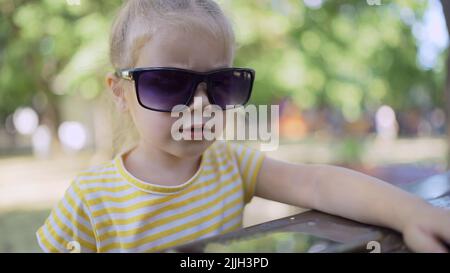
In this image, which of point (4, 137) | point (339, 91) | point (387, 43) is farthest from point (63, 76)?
point (4, 137)

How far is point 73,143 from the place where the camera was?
1218 cm

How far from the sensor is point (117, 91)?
4.42 feet

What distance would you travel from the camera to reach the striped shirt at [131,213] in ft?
3.80

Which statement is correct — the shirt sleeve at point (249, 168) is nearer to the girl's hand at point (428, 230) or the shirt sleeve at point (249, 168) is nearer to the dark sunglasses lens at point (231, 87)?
the dark sunglasses lens at point (231, 87)

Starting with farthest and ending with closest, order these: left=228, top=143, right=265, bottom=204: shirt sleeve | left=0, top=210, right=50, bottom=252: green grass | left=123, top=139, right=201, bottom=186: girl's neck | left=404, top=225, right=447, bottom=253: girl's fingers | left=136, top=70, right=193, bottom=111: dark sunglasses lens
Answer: left=0, top=210, right=50, bottom=252: green grass < left=228, top=143, right=265, bottom=204: shirt sleeve < left=123, top=139, right=201, bottom=186: girl's neck < left=136, top=70, right=193, bottom=111: dark sunglasses lens < left=404, top=225, right=447, bottom=253: girl's fingers

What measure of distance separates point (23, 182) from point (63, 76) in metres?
4.04

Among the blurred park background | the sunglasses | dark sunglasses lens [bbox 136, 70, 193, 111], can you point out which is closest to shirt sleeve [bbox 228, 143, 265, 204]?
the sunglasses

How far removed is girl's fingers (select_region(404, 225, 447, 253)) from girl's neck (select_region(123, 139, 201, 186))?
66cm

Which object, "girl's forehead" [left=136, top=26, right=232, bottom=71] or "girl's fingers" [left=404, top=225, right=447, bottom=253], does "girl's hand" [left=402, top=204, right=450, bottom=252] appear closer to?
"girl's fingers" [left=404, top=225, right=447, bottom=253]

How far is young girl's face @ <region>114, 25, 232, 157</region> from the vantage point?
3.72ft

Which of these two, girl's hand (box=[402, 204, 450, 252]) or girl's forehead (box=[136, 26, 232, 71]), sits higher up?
girl's forehead (box=[136, 26, 232, 71])

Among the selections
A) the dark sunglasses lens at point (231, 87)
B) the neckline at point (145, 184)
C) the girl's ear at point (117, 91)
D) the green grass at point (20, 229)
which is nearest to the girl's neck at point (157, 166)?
the neckline at point (145, 184)

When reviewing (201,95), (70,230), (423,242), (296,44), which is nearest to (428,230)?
(423,242)
